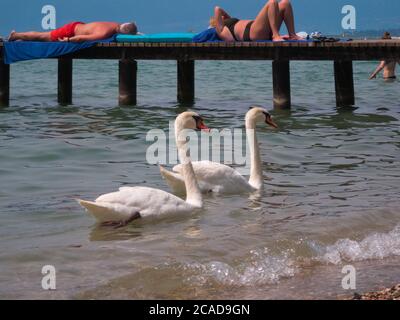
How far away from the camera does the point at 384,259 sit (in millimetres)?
7766

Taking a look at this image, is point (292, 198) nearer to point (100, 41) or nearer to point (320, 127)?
point (320, 127)

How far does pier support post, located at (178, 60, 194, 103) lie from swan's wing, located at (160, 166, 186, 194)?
1027 cm

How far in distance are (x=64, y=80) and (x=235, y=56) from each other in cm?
528

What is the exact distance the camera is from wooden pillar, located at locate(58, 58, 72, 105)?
21531 mm

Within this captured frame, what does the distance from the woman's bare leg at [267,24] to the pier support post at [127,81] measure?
10.3 ft

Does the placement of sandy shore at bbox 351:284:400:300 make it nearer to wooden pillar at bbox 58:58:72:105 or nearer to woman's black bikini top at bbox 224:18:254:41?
woman's black bikini top at bbox 224:18:254:41

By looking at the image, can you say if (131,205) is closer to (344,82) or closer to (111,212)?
(111,212)

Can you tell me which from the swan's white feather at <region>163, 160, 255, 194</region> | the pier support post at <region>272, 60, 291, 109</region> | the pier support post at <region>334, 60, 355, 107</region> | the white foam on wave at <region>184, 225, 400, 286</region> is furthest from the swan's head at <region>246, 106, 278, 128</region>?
the pier support post at <region>334, 60, 355, 107</region>

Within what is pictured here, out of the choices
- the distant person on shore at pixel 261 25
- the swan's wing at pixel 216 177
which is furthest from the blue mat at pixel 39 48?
the swan's wing at pixel 216 177

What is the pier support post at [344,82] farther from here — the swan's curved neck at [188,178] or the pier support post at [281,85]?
the swan's curved neck at [188,178]

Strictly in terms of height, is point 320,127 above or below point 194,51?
below
